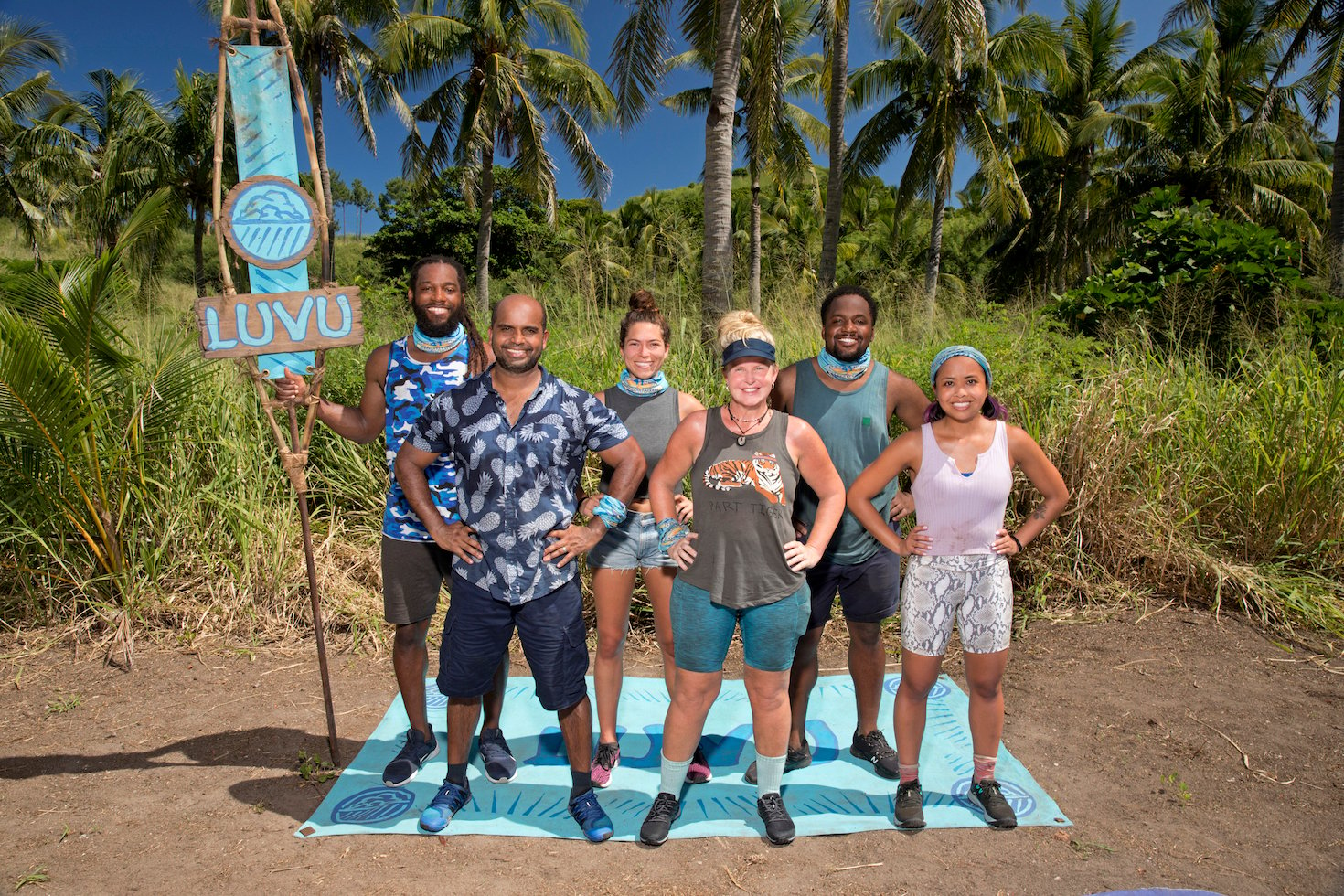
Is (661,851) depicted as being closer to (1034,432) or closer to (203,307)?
(203,307)

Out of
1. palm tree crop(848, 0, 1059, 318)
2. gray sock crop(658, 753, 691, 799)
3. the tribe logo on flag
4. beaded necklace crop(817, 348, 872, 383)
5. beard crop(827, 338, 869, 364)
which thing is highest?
palm tree crop(848, 0, 1059, 318)

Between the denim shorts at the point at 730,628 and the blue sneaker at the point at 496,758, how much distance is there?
99cm

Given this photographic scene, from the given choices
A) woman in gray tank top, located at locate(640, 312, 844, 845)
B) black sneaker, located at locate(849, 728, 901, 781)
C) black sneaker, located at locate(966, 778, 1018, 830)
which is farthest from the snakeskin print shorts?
black sneaker, located at locate(849, 728, 901, 781)

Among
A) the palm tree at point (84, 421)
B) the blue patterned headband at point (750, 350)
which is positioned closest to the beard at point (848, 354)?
the blue patterned headband at point (750, 350)

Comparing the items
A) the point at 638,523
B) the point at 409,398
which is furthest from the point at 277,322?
the point at 638,523

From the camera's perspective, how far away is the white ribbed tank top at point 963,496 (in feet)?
8.86

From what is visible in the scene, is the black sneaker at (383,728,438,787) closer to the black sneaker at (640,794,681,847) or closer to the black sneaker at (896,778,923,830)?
the black sneaker at (640,794,681,847)

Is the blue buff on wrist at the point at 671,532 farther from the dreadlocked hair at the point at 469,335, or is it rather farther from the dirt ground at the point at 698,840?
the dirt ground at the point at 698,840

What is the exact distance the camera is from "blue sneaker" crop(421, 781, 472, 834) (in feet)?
9.18

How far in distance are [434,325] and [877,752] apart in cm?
232

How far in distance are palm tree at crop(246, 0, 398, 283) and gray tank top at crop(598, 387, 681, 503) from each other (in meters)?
18.9

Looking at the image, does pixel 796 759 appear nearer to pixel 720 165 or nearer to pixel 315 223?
pixel 315 223

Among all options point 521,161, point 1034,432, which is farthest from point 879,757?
point 521,161

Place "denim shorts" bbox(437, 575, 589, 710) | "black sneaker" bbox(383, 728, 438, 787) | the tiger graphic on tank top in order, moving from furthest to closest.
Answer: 1. "black sneaker" bbox(383, 728, 438, 787)
2. "denim shorts" bbox(437, 575, 589, 710)
3. the tiger graphic on tank top
